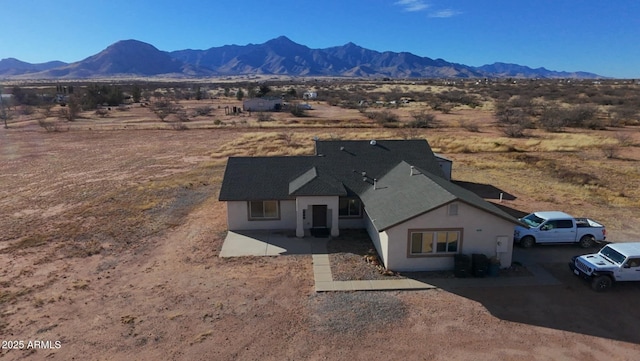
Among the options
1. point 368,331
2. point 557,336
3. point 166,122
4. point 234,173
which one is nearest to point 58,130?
point 166,122

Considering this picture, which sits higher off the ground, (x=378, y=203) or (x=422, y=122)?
(x=422, y=122)

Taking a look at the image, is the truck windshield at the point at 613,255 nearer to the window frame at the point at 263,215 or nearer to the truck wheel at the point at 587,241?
the truck wheel at the point at 587,241

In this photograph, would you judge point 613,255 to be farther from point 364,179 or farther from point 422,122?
point 422,122

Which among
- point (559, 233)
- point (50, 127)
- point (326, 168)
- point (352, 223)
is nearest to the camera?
point (559, 233)

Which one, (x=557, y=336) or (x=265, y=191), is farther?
(x=265, y=191)

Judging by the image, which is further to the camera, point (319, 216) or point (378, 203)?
point (319, 216)

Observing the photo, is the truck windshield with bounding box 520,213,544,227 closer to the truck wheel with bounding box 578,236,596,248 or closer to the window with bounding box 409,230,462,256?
the truck wheel with bounding box 578,236,596,248

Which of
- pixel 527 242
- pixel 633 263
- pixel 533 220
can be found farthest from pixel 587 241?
pixel 633 263

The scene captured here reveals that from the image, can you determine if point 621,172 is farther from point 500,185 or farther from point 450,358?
point 450,358
